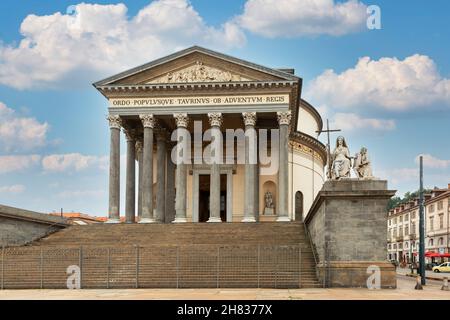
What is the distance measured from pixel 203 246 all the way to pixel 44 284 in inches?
317

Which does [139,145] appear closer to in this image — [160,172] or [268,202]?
[160,172]

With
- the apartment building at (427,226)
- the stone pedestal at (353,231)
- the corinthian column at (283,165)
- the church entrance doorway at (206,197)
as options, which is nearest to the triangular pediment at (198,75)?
the corinthian column at (283,165)

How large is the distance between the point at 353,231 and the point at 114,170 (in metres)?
21.4

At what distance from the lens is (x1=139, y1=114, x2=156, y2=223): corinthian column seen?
4119 cm

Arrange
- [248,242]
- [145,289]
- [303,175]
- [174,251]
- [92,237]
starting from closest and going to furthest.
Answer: [145,289], [174,251], [248,242], [92,237], [303,175]

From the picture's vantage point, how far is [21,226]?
3562cm

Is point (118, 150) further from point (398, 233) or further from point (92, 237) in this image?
point (398, 233)

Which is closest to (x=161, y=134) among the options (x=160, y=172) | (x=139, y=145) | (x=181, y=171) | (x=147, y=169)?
(x=160, y=172)

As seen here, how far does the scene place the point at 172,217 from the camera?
46.8 meters

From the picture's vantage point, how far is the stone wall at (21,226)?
34062mm

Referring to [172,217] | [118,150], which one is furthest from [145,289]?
[172,217]

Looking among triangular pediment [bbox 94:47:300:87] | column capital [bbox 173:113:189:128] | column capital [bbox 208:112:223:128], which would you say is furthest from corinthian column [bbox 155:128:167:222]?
column capital [bbox 208:112:223:128]

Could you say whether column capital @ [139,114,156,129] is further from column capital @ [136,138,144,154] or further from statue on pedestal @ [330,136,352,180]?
statue on pedestal @ [330,136,352,180]

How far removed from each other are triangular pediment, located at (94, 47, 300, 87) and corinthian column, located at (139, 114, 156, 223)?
2.73m
